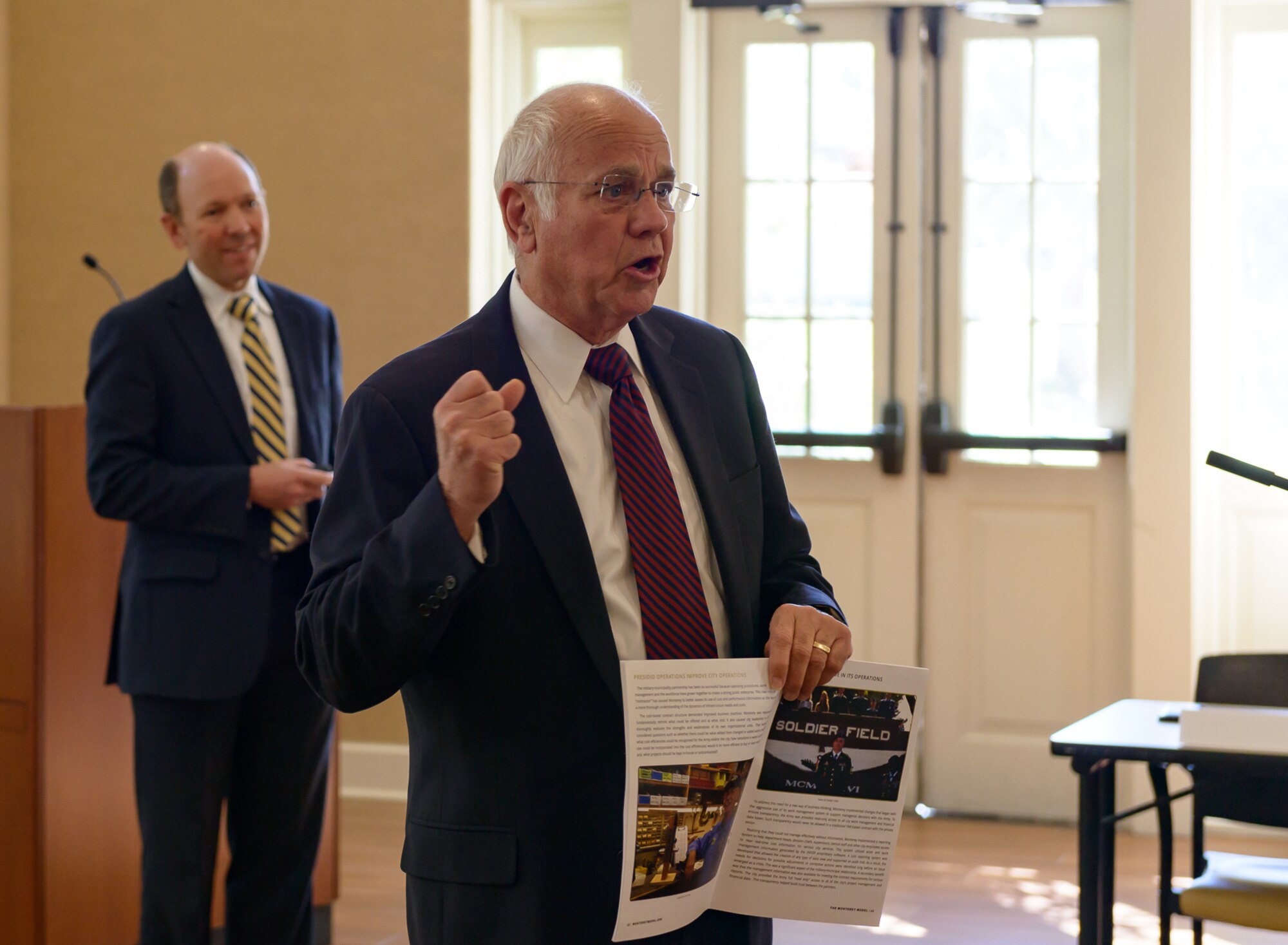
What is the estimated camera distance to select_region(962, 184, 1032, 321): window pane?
182 inches

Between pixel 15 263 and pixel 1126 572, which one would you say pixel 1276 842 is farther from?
pixel 15 263

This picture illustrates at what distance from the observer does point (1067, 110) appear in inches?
179

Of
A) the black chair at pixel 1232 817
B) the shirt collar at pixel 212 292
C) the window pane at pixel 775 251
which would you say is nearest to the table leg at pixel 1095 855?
the black chair at pixel 1232 817

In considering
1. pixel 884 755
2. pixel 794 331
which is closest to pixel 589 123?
pixel 884 755

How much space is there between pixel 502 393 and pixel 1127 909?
308cm

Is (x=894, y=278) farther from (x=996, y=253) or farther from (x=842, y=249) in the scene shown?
(x=996, y=253)

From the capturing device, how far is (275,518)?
2.75 meters

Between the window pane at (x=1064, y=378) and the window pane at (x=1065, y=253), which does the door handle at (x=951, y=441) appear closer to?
the window pane at (x=1064, y=378)

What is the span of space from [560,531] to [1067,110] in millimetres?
3672

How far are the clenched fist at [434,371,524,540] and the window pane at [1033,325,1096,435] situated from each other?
3.63 m

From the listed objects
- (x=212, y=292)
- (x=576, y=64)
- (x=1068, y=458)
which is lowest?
(x=1068, y=458)

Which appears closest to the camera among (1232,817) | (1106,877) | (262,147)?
(1106,877)

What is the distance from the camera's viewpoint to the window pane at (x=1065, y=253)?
15.0ft

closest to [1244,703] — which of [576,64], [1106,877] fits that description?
[1106,877]
